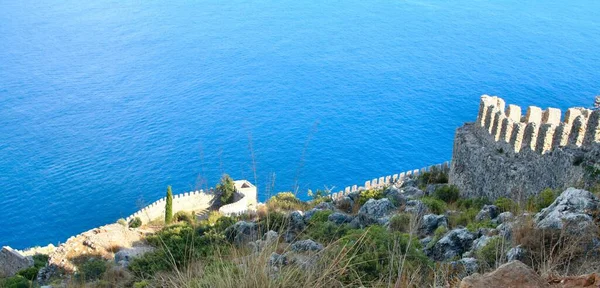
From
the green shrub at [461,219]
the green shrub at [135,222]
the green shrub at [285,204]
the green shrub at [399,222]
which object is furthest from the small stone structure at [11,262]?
the green shrub at [461,219]

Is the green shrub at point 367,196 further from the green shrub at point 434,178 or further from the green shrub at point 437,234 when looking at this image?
the green shrub at point 437,234

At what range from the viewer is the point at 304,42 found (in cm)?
6762

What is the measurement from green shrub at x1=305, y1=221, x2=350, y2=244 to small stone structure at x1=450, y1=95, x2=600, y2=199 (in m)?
3.06

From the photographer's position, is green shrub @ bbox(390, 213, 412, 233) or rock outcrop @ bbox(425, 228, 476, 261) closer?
rock outcrop @ bbox(425, 228, 476, 261)

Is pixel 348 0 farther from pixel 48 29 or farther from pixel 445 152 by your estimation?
pixel 445 152

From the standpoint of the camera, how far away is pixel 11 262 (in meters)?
20.6

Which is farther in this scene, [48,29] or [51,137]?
[48,29]

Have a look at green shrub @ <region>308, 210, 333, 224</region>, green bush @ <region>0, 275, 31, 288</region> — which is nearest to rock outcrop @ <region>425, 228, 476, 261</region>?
green shrub @ <region>308, 210, 333, 224</region>

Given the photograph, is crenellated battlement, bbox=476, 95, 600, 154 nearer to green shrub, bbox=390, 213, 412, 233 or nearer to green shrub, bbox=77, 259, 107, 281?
green shrub, bbox=390, 213, 412, 233

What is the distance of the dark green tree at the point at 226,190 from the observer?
3023 centimetres

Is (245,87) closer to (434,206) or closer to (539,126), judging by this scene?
(539,126)

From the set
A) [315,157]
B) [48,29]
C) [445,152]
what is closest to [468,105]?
[445,152]

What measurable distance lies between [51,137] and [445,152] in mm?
29418

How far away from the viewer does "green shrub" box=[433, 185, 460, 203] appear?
15994 mm
